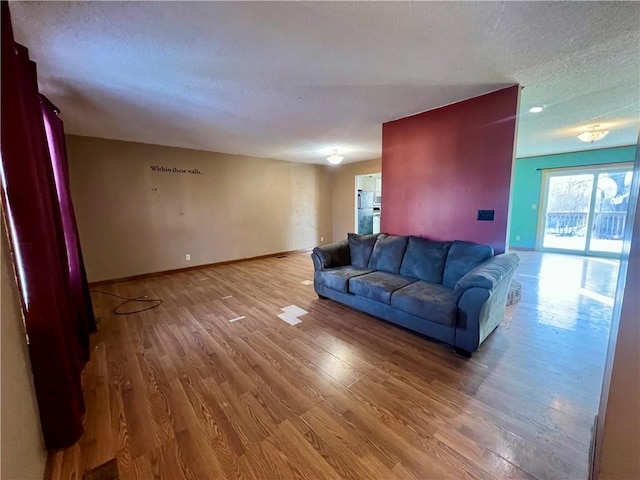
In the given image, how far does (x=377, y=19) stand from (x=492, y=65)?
1.17 meters

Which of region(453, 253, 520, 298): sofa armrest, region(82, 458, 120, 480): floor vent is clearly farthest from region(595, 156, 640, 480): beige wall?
region(82, 458, 120, 480): floor vent

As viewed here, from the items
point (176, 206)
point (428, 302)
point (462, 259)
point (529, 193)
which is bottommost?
point (428, 302)

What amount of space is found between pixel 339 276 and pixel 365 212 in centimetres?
433

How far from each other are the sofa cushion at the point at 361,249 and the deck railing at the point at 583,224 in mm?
5524

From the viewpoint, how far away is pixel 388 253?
3.28m

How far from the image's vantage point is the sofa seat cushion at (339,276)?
3076 mm

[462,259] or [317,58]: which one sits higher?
[317,58]

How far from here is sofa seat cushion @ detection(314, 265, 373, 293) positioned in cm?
308

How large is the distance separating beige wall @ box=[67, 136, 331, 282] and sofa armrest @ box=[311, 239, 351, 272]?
2.77 meters

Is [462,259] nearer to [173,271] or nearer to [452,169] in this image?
[452,169]

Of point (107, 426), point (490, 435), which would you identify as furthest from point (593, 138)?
point (107, 426)

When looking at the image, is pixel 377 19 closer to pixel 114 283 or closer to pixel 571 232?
pixel 114 283

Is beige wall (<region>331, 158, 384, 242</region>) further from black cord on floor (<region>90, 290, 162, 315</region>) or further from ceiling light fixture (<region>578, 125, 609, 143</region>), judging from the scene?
black cord on floor (<region>90, 290, 162, 315</region>)

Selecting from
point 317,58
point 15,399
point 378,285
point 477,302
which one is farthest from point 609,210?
point 15,399
